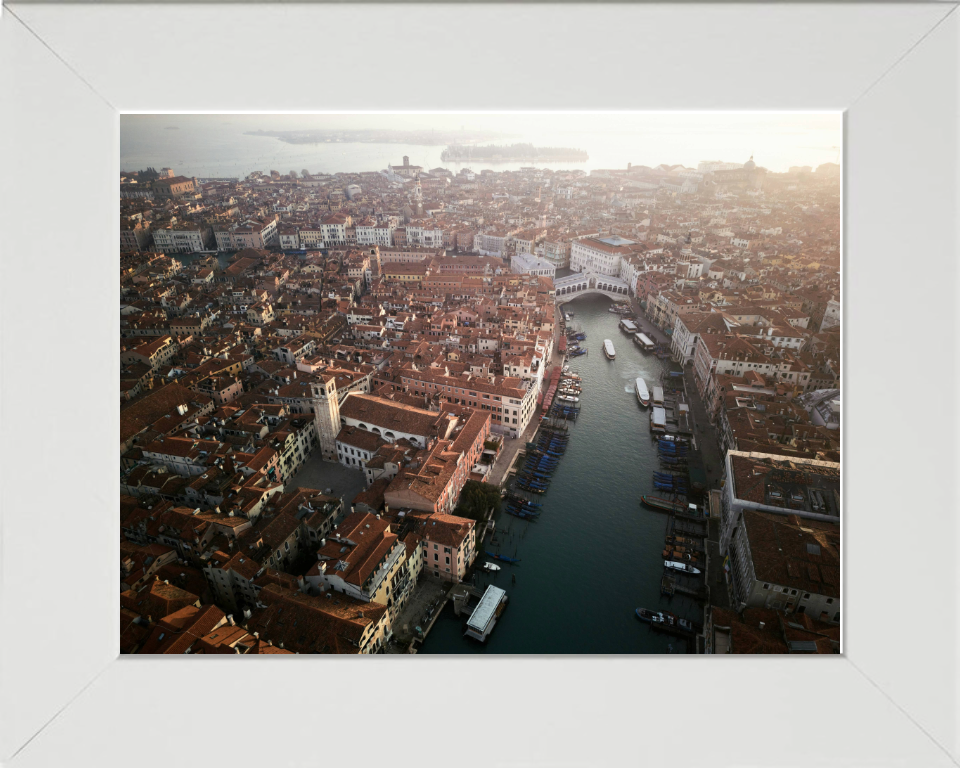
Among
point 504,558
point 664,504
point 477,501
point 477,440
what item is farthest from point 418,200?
point 504,558

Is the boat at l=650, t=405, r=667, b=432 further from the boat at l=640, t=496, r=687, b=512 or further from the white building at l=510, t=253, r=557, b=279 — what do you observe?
the white building at l=510, t=253, r=557, b=279

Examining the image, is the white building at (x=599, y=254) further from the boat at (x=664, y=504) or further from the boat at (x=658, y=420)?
the boat at (x=664, y=504)

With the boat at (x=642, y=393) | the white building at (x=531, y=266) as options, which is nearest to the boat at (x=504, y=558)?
the boat at (x=642, y=393)

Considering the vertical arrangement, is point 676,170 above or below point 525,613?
above

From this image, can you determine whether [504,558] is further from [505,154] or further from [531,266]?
[531,266]

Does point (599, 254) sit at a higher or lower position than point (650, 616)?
higher
